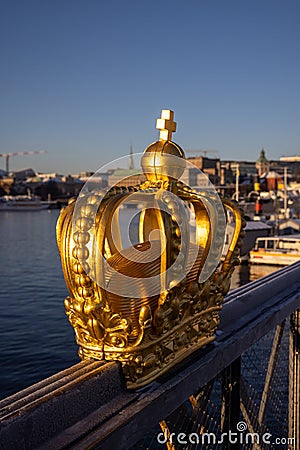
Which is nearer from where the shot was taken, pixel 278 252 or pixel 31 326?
pixel 31 326

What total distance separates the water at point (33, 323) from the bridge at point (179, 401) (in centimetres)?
708

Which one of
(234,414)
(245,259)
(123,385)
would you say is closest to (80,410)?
(123,385)

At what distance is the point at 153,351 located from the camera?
1573mm

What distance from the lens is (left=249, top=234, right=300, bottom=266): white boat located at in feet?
71.3

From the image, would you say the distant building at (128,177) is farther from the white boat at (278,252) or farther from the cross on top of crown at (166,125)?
Answer: the white boat at (278,252)

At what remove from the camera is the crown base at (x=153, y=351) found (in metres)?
1.49

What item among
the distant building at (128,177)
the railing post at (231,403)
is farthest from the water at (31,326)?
the distant building at (128,177)

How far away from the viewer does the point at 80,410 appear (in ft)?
4.08

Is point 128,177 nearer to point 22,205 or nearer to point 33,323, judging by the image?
point 33,323

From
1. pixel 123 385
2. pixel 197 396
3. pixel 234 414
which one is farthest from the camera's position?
pixel 234 414

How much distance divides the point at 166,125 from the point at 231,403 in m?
1.20

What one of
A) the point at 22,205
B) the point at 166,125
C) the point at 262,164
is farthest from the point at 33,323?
the point at 262,164

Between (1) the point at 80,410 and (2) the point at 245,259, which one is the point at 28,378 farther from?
(2) the point at 245,259

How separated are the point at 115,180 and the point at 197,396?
90 centimetres
